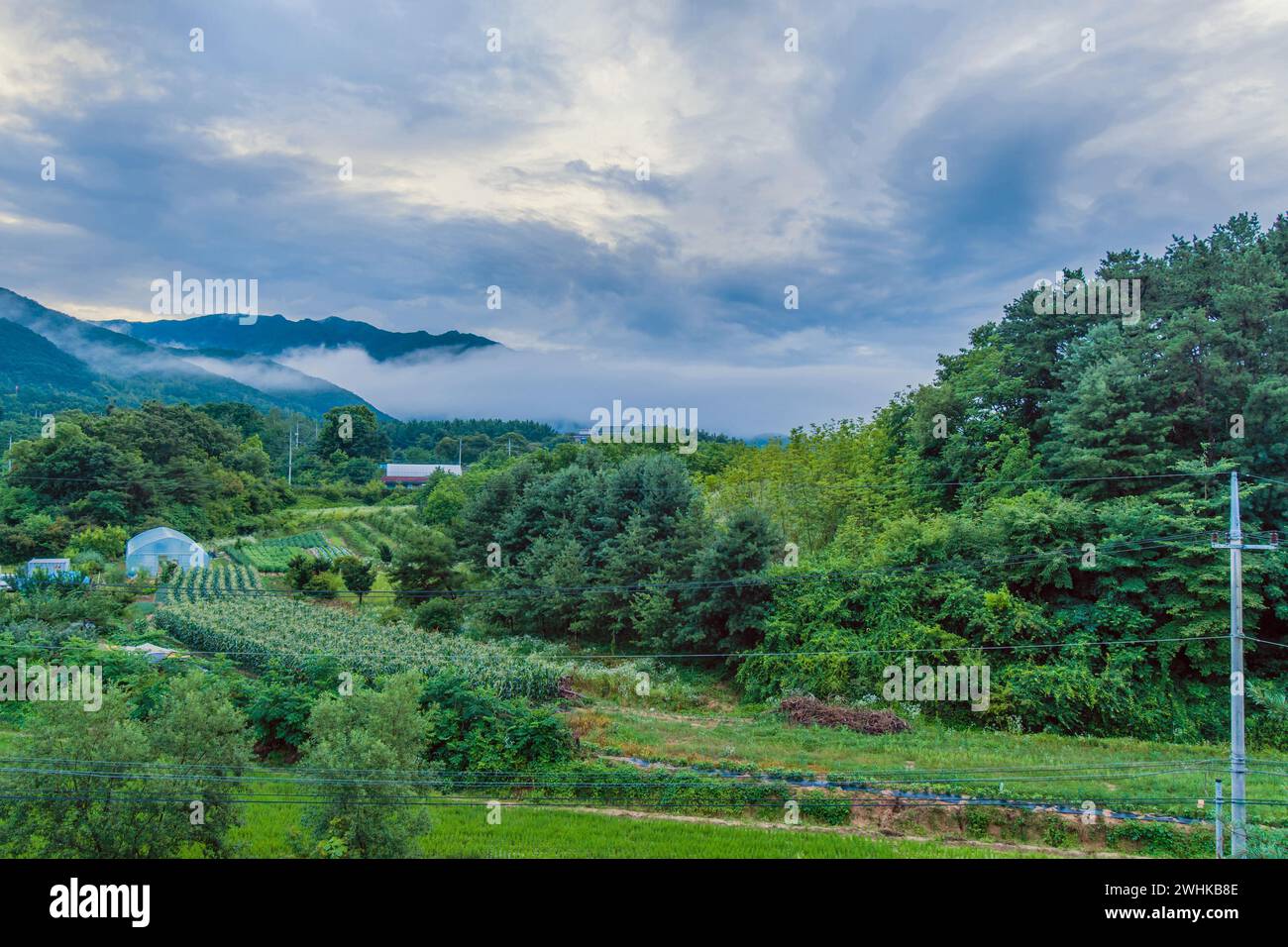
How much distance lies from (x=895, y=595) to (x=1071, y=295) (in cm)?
1565

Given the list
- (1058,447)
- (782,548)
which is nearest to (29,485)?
(782,548)

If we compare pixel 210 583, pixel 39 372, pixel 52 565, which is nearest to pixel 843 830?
pixel 210 583

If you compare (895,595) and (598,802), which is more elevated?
(895,595)

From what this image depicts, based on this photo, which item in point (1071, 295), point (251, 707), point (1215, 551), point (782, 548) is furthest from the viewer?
point (1071, 295)

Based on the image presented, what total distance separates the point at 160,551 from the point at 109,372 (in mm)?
107704

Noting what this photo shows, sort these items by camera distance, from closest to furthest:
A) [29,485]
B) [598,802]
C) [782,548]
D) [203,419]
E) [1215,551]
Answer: [598,802] → [1215,551] → [782,548] → [29,485] → [203,419]

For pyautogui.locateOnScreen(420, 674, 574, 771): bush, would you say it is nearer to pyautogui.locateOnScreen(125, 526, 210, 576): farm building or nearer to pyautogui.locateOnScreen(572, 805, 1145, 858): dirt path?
pyautogui.locateOnScreen(572, 805, 1145, 858): dirt path

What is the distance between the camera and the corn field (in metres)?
21.5

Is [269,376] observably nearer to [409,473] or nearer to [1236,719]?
[409,473]

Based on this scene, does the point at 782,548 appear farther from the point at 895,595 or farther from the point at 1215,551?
the point at 1215,551

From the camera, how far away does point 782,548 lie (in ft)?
83.1

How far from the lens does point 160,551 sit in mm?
37656

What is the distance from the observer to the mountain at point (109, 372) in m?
89.0

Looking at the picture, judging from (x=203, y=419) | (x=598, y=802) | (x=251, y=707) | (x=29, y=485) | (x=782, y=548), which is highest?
(x=203, y=419)
